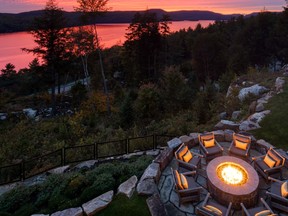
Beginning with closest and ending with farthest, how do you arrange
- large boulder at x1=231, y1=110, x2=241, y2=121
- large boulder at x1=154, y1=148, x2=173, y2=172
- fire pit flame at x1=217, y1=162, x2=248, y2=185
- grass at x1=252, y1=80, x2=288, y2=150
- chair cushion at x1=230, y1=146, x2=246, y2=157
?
fire pit flame at x1=217, y1=162, x2=248, y2=185 < large boulder at x1=154, y1=148, x2=173, y2=172 < chair cushion at x1=230, y1=146, x2=246, y2=157 < grass at x1=252, y1=80, x2=288, y2=150 < large boulder at x1=231, y1=110, x2=241, y2=121

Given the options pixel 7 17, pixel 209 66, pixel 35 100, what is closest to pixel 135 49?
pixel 209 66

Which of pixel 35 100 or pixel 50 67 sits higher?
pixel 50 67

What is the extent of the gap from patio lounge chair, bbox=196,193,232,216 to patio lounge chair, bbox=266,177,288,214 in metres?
1.13

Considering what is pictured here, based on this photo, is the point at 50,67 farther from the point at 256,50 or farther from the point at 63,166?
the point at 256,50

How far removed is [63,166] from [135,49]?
25.9 m

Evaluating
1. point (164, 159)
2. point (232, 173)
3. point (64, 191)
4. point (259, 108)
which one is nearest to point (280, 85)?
point (259, 108)

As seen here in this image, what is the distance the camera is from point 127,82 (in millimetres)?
35719

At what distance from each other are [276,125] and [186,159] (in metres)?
5.73

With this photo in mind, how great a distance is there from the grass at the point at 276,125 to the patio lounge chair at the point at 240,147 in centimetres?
207

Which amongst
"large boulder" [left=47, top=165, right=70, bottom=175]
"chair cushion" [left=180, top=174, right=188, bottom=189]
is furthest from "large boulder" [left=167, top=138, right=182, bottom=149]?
"large boulder" [left=47, top=165, right=70, bottom=175]

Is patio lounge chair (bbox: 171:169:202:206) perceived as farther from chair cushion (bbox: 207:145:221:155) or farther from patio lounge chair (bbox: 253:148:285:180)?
patio lounge chair (bbox: 253:148:285:180)

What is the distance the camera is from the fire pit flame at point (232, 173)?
20.7 feet

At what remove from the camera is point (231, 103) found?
587 inches

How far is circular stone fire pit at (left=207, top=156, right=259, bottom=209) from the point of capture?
5832 mm
